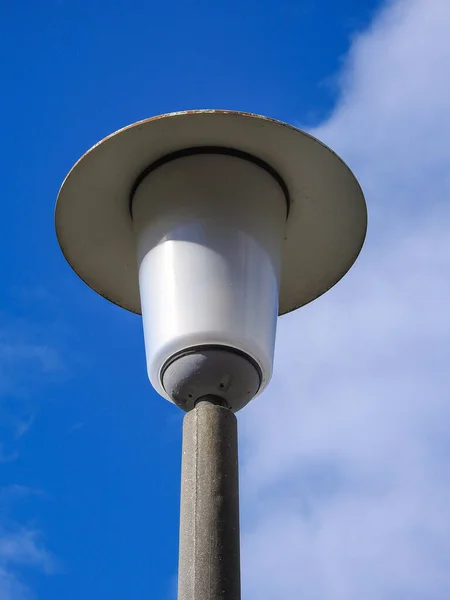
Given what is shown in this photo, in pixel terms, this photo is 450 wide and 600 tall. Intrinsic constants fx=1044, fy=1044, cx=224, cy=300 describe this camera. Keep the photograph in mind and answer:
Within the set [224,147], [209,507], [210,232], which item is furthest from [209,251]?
[209,507]

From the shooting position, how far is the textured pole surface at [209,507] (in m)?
2.93

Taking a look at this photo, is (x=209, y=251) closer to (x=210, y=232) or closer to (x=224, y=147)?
(x=210, y=232)

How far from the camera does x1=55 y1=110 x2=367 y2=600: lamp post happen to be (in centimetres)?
312

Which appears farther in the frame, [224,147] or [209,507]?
[224,147]

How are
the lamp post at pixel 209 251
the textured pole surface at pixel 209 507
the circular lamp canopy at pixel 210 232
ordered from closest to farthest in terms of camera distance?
the textured pole surface at pixel 209 507 < the lamp post at pixel 209 251 < the circular lamp canopy at pixel 210 232

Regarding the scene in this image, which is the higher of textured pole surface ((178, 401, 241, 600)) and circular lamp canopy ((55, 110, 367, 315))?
circular lamp canopy ((55, 110, 367, 315))

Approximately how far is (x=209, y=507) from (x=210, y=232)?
899 mm

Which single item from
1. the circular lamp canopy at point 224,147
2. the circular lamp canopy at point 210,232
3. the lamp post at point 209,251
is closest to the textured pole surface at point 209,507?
the lamp post at point 209,251

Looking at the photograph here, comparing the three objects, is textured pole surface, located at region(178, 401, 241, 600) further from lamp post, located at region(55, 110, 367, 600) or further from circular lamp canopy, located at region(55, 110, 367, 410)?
circular lamp canopy, located at region(55, 110, 367, 410)

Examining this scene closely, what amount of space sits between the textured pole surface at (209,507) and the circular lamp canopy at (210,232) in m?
0.10

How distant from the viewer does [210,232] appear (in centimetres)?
339

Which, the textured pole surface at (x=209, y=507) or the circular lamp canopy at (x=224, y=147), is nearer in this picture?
the textured pole surface at (x=209, y=507)

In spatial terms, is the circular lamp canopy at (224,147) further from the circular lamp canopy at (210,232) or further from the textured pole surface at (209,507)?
the textured pole surface at (209,507)

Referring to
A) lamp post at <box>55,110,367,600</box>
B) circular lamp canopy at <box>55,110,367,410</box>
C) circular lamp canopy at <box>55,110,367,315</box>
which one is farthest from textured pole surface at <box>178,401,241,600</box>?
circular lamp canopy at <box>55,110,367,315</box>
